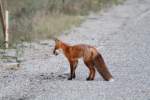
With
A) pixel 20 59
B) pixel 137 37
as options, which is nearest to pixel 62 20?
pixel 137 37

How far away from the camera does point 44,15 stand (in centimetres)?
2445

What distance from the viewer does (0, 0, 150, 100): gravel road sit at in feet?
39.2

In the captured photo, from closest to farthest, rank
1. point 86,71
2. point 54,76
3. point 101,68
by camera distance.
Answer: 1. point 101,68
2. point 54,76
3. point 86,71

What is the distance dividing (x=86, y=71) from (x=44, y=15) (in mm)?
10092

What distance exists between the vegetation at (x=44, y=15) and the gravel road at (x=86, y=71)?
620 mm

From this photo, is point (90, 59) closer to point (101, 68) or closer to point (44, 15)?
point (101, 68)

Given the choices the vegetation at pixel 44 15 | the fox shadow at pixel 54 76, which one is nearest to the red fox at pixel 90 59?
the fox shadow at pixel 54 76

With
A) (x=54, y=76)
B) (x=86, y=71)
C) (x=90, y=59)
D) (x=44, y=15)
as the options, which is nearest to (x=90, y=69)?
(x=90, y=59)

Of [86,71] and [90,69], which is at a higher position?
[90,69]

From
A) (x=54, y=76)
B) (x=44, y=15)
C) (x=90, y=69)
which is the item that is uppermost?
(x=44, y=15)

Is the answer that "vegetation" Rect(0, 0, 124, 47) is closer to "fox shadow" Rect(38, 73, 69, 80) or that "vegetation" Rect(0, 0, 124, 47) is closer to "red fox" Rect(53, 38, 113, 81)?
"fox shadow" Rect(38, 73, 69, 80)

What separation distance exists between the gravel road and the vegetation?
620mm

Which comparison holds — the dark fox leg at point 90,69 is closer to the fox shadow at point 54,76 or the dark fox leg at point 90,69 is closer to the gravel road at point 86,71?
the gravel road at point 86,71

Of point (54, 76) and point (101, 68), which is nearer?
point (101, 68)
